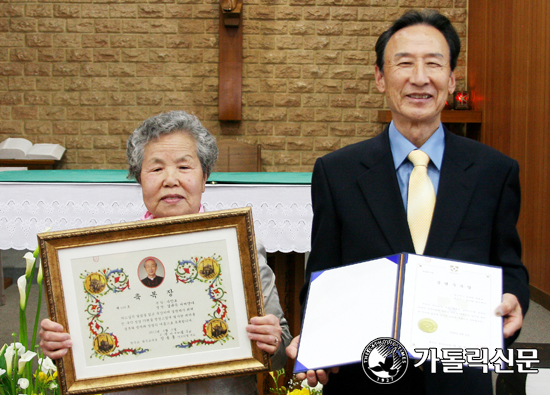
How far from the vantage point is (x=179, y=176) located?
1404mm

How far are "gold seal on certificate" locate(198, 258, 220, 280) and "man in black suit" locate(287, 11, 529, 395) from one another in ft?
0.79

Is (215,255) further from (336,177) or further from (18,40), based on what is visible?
(18,40)

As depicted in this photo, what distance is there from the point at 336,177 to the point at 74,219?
6.44 ft

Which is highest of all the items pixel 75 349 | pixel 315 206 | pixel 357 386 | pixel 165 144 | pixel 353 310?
pixel 165 144

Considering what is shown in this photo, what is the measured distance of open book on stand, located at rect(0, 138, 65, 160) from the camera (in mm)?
5543

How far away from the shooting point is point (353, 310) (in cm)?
107

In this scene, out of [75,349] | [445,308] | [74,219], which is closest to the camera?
[445,308]

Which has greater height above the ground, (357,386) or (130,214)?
(130,214)

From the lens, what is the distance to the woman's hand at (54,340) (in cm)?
117

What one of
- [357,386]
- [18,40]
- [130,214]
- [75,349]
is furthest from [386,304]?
[18,40]

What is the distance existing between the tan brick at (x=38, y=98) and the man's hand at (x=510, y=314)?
588cm

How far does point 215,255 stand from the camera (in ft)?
4.02

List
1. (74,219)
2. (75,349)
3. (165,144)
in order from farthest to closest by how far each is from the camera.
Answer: (74,219), (165,144), (75,349)

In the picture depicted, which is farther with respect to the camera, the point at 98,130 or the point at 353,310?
the point at 98,130
